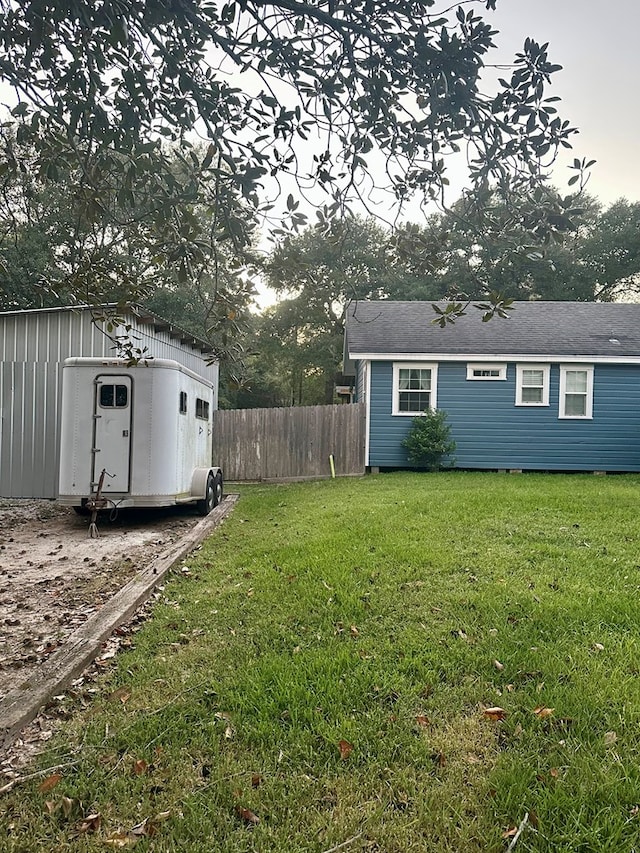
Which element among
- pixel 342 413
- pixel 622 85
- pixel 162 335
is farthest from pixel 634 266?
pixel 622 85

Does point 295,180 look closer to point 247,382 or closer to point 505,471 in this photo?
point 247,382

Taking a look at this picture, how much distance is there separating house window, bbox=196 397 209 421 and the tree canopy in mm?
6944

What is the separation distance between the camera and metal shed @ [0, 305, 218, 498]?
10.5m

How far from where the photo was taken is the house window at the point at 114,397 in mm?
8125

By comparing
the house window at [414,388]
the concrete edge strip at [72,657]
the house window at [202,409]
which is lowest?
the concrete edge strip at [72,657]

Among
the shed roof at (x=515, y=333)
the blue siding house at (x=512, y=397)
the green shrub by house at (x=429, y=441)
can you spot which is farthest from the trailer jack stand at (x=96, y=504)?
the green shrub by house at (x=429, y=441)

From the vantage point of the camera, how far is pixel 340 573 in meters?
4.94

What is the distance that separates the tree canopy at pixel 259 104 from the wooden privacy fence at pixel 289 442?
11486mm

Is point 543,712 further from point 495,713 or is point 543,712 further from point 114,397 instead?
point 114,397

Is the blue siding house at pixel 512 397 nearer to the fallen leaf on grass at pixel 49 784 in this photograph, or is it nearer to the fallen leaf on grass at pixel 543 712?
the fallen leaf on grass at pixel 543 712

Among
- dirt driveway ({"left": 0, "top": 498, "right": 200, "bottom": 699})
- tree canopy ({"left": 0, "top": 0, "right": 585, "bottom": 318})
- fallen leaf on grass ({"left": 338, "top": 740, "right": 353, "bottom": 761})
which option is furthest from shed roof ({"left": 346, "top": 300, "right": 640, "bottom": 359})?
fallen leaf on grass ({"left": 338, "top": 740, "right": 353, "bottom": 761})

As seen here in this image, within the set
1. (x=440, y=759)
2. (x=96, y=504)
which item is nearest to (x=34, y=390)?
(x=96, y=504)

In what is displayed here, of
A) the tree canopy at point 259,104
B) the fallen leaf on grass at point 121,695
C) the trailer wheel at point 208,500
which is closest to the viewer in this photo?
the tree canopy at point 259,104

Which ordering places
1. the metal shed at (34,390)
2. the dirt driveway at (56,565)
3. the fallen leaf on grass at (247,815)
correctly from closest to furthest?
the fallen leaf on grass at (247,815), the dirt driveway at (56,565), the metal shed at (34,390)
